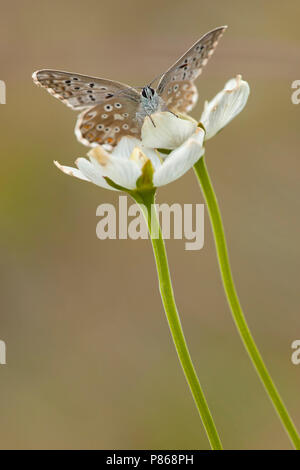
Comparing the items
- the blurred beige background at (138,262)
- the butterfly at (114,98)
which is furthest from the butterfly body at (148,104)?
the blurred beige background at (138,262)

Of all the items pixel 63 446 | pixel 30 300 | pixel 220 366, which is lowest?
pixel 63 446

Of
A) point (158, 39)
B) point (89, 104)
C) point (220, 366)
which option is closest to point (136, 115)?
point (89, 104)

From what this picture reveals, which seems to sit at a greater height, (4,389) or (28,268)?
(28,268)

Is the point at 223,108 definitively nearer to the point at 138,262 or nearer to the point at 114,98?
the point at 114,98

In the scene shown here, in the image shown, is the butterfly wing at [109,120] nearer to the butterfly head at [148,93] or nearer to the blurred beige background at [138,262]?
the butterfly head at [148,93]

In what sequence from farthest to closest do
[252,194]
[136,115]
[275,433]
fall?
1. [252,194]
2. [275,433]
3. [136,115]

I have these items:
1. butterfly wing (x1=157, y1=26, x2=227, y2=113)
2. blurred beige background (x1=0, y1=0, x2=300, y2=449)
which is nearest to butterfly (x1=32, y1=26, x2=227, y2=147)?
butterfly wing (x1=157, y1=26, x2=227, y2=113)

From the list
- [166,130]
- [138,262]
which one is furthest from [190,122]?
[138,262]

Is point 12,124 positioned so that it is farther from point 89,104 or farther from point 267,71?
point 89,104
